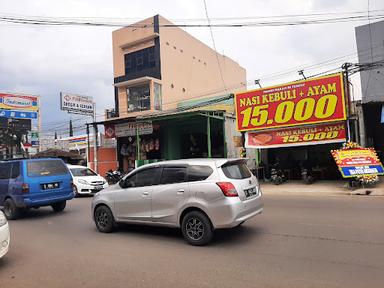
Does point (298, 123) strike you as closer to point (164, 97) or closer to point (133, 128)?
point (133, 128)

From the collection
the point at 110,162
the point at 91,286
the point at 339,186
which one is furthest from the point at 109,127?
the point at 91,286

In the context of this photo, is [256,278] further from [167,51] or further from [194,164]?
[167,51]

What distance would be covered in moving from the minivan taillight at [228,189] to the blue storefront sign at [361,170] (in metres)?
10.1

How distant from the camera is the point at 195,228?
6.61 m

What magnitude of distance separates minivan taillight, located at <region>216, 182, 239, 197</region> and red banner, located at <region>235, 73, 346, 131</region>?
37.5ft

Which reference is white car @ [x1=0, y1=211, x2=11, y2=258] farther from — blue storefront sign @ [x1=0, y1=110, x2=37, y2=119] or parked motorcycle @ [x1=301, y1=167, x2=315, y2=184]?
blue storefront sign @ [x1=0, y1=110, x2=37, y2=119]

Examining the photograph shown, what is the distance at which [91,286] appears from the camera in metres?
4.72

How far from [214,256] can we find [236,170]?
1.90 m

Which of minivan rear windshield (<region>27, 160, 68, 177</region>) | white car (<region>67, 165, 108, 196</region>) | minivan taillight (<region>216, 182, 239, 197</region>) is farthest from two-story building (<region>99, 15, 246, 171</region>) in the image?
minivan taillight (<region>216, 182, 239, 197</region>)

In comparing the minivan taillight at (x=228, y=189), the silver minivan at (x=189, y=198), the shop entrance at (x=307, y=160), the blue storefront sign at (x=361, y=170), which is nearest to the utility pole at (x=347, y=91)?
the blue storefront sign at (x=361, y=170)

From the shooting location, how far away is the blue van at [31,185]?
33.5 feet

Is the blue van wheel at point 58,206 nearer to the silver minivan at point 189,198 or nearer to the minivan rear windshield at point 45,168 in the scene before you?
the minivan rear windshield at point 45,168

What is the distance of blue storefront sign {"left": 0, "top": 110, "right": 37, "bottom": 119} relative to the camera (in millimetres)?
34987

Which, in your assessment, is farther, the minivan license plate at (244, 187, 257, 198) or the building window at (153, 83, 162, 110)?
the building window at (153, 83, 162, 110)
